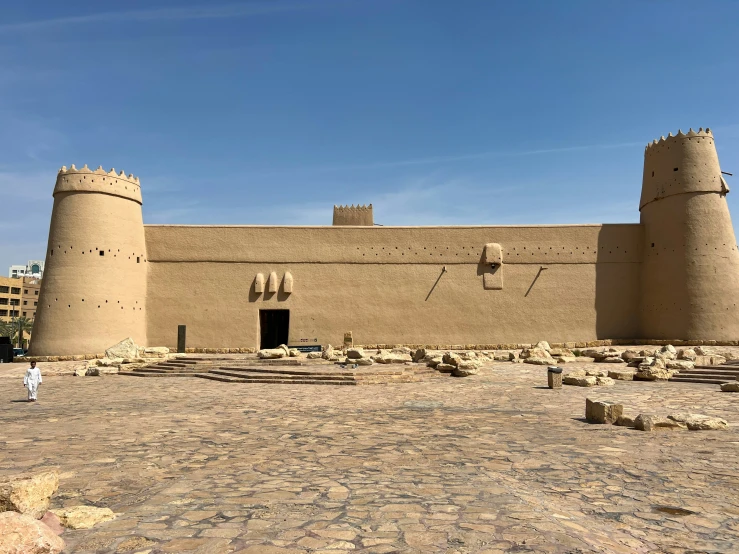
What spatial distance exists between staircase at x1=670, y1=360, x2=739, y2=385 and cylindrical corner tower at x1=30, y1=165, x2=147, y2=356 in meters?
19.9

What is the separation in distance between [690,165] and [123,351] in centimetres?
2356

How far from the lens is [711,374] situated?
12844 millimetres

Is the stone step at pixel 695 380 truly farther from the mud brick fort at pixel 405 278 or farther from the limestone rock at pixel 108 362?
the limestone rock at pixel 108 362

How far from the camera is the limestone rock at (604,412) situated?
23.6 feet

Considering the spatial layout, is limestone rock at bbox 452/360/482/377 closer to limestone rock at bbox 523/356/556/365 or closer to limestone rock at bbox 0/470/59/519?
limestone rock at bbox 523/356/556/365

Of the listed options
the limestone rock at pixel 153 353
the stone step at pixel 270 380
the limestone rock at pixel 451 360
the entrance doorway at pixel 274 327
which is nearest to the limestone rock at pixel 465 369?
the limestone rock at pixel 451 360

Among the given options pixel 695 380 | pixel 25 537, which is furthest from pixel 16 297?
pixel 25 537

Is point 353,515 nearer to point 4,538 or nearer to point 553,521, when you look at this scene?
point 553,521

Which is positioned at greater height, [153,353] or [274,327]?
[274,327]

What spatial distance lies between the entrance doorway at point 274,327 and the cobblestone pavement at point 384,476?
50.6 feet

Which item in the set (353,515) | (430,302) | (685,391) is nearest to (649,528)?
(353,515)

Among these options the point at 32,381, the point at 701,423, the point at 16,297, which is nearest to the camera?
the point at 701,423

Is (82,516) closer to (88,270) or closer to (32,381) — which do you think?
(32,381)

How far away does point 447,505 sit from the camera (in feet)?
12.5
